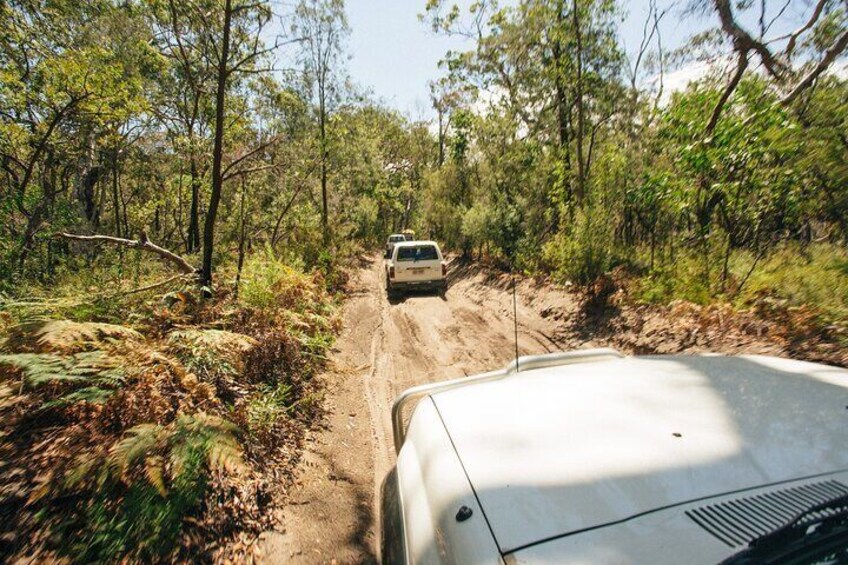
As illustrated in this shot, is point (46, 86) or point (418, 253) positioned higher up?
point (46, 86)

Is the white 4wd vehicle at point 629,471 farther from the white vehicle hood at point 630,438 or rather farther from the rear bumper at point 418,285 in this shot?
the rear bumper at point 418,285

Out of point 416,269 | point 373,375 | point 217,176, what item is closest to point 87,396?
point 373,375

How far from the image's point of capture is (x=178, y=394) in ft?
13.3

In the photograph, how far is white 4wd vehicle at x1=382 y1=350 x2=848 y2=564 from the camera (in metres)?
1.09

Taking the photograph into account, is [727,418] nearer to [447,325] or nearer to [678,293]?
[678,293]

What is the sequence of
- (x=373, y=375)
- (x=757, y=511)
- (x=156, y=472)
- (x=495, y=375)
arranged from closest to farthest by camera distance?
(x=757, y=511) < (x=495, y=375) < (x=156, y=472) < (x=373, y=375)

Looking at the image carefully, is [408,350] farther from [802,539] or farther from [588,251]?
[802,539]

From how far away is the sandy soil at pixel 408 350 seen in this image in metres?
3.51

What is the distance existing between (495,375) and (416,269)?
10403 millimetres

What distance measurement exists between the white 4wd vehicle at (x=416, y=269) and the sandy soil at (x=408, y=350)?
46cm

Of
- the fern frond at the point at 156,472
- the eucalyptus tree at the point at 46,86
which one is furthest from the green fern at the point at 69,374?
the eucalyptus tree at the point at 46,86

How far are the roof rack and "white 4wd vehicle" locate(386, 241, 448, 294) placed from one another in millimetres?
10144

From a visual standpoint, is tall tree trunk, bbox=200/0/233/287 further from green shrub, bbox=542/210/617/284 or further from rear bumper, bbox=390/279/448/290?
green shrub, bbox=542/210/617/284

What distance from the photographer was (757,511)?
1.14m
